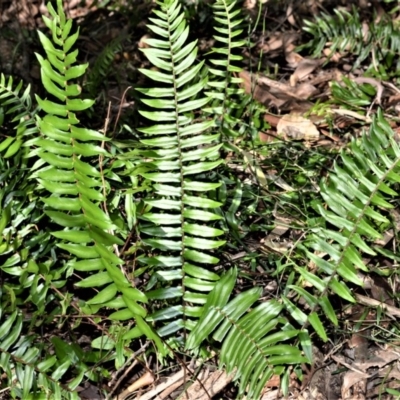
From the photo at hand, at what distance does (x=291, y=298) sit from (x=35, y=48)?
275 cm

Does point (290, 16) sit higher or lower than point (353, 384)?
higher

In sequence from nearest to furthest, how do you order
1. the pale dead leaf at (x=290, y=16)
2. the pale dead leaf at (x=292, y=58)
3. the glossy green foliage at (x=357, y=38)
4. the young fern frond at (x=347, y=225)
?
the young fern frond at (x=347, y=225) < the glossy green foliage at (x=357, y=38) < the pale dead leaf at (x=292, y=58) < the pale dead leaf at (x=290, y=16)

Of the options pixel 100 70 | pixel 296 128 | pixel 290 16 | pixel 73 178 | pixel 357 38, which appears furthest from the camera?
pixel 290 16

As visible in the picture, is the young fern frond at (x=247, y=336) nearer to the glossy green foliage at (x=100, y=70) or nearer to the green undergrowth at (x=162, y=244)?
the green undergrowth at (x=162, y=244)

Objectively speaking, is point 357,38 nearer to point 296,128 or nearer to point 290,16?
point 290,16

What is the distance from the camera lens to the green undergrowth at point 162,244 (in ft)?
6.34

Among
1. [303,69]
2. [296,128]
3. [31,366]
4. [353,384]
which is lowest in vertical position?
[353,384]

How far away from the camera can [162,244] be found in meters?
2.06

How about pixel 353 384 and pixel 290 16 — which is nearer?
pixel 353 384

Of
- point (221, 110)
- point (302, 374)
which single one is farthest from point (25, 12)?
point (302, 374)

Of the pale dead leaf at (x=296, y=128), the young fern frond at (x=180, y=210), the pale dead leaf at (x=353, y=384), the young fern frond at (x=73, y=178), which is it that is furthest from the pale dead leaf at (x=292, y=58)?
the pale dead leaf at (x=353, y=384)

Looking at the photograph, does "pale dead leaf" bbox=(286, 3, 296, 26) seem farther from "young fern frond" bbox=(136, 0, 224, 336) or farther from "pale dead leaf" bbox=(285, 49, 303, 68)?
"young fern frond" bbox=(136, 0, 224, 336)

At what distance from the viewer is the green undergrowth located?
6.34 feet

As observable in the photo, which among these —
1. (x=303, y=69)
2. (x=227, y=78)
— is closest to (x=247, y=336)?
(x=227, y=78)
